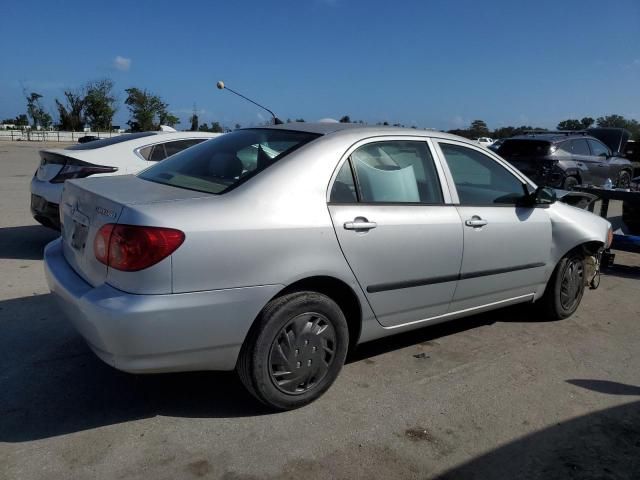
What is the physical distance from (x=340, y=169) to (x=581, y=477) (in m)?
2.03

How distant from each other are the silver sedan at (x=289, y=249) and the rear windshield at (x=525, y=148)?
8.39 meters

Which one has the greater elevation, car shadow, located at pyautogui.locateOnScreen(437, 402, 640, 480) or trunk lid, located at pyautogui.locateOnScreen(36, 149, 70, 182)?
trunk lid, located at pyautogui.locateOnScreen(36, 149, 70, 182)

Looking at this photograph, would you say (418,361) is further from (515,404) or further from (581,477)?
(581,477)

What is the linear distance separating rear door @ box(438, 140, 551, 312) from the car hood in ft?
48.1

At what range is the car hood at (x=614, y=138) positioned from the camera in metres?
17.2

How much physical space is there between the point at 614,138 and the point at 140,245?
1803cm

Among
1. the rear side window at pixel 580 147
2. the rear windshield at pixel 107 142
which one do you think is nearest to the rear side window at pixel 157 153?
the rear windshield at pixel 107 142

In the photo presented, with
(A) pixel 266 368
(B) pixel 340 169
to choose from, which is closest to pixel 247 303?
(A) pixel 266 368

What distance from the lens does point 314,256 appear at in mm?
3096

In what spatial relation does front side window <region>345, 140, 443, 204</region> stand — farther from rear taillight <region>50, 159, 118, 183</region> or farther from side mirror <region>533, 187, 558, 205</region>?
rear taillight <region>50, 159, 118, 183</region>

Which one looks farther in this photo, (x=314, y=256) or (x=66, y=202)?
(x=66, y=202)

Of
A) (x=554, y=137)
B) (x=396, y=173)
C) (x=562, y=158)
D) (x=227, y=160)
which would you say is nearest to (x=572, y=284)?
(x=396, y=173)

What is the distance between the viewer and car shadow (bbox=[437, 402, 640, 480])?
275cm

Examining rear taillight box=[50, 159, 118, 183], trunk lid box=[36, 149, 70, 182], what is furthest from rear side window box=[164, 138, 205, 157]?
trunk lid box=[36, 149, 70, 182]
